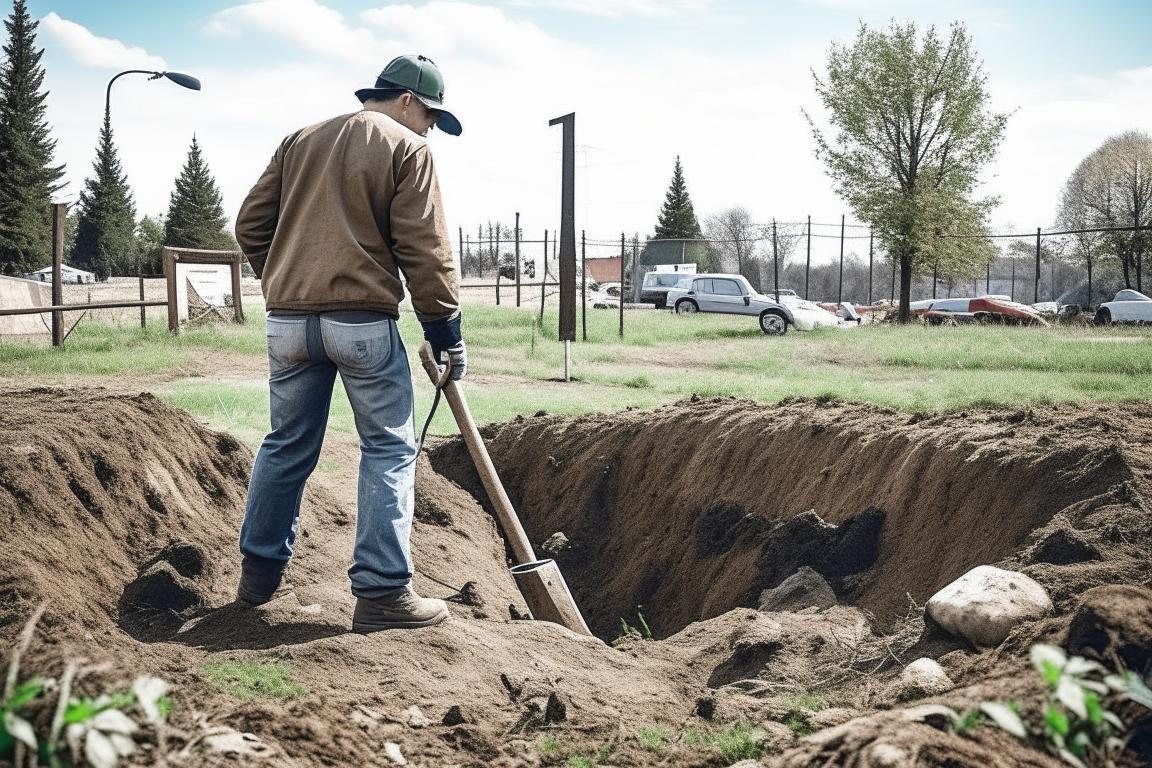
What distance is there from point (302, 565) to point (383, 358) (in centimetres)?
162

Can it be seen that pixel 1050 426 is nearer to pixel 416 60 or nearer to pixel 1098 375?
pixel 416 60

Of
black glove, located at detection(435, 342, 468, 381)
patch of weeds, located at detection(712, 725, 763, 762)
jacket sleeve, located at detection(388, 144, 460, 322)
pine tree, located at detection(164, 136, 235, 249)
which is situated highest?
pine tree, located at detection(164, 136, 235, 249)

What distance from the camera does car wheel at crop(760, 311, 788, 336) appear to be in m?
22.7

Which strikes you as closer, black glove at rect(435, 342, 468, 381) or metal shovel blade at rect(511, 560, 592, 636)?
black glove at rect(435, 342, 468, 381)

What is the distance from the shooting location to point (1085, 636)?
2.74 m

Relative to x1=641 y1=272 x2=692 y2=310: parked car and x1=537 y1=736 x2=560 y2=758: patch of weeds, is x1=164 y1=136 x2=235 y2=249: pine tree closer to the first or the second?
x1=641 y1=272 x2=692 y2=310: parked car

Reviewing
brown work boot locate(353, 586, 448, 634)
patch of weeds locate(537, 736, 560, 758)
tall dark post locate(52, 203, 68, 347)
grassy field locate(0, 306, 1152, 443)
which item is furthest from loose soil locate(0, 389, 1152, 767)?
tall dark post locate(52, 203, 68, 347)

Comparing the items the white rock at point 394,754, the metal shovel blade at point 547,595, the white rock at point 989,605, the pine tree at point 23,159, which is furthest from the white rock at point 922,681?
the pine tree at point 23,159

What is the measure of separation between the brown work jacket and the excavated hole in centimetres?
260

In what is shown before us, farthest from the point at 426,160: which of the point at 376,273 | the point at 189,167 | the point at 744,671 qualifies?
the point at 189,167

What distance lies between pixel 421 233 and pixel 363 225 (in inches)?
9.7

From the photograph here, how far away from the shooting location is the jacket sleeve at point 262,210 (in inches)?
A: 164

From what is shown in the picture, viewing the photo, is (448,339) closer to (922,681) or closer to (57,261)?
(922,681)

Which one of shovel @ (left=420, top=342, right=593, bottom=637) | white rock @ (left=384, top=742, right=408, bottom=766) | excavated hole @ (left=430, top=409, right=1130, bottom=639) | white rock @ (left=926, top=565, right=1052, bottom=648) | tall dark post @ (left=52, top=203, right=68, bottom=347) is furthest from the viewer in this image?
tall dark post @ (left=52, top=203, right=68, bottom=347)
